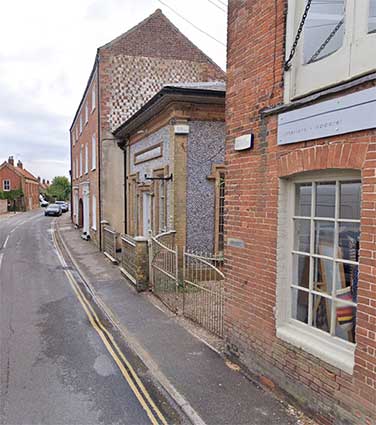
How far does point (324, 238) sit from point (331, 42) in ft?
6.65

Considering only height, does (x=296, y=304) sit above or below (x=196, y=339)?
above

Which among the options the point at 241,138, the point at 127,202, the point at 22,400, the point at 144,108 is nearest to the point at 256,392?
the point at 22,400

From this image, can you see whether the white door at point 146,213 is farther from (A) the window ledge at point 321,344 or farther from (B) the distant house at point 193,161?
(A) the window ledge at point 321,344

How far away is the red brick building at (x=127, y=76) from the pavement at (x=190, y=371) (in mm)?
8915

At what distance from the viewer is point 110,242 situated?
15.1 metres

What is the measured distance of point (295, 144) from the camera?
4059mm

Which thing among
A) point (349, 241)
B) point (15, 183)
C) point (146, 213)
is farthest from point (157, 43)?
point (15, 183)

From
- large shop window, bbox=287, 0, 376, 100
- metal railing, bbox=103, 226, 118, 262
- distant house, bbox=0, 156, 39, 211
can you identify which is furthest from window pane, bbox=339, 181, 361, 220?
distant house, bbox=0, 156, 39, 211

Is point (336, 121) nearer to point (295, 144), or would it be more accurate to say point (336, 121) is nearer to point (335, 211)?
point (295, 144)

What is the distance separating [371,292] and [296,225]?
124 centimetres

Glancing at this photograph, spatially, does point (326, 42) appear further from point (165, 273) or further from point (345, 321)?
point (165, 273)

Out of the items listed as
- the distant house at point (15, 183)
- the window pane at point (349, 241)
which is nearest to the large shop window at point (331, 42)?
the window pane at point (349, 241)

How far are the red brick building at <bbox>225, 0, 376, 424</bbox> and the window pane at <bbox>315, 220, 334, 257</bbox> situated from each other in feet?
0.04

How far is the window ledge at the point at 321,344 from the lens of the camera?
11.6 ft
